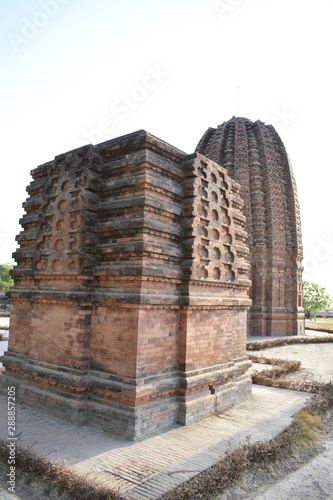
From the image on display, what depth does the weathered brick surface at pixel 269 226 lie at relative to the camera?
24.1 metres

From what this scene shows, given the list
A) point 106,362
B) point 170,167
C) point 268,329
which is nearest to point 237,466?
point 106,362

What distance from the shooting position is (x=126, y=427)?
5.88m

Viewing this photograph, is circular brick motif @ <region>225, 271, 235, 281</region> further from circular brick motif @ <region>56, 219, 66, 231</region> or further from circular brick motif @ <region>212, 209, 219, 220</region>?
circular brick motif @ <region>56, 219, 66, 231</region>

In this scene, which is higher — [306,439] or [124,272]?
[124,272]

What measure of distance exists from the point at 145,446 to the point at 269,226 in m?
20.7

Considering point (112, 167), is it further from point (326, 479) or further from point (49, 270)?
point (326, 479)

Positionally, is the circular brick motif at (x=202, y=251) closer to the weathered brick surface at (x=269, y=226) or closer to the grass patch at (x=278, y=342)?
the grass patch at (x=278, y=342)

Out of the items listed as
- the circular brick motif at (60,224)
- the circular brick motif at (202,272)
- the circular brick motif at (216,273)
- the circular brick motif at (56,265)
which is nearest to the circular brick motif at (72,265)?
the circular brick motif at (56,265)

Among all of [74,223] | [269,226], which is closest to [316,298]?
[269,226]

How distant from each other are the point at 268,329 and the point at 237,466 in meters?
19.9

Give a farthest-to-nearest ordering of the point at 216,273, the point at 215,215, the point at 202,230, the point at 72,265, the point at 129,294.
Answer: the point at 215,215, the point at 216,273, the point at 202,230, the point at 72,265, the point at 129,294

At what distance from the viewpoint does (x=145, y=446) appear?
18.5ft

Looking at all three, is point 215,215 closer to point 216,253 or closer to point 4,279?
point 216,253

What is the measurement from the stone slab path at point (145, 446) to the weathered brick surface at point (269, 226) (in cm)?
1679
